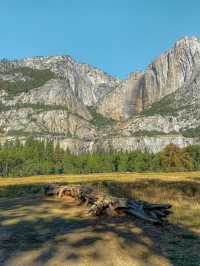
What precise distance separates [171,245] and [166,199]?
63.4ft

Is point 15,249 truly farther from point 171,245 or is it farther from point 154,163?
point 154,163

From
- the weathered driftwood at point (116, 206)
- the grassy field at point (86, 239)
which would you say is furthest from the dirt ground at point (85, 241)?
the weathered driftwood at point (116, 206)

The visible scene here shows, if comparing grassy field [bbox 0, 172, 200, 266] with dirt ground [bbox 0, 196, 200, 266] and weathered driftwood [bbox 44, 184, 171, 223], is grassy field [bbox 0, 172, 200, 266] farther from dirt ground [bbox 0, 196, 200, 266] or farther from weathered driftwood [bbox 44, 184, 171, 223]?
weathered driftwood [bbox 44, 184, 171, 223]

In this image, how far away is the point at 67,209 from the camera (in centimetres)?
2617

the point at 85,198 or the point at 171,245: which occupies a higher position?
the point at 85,198

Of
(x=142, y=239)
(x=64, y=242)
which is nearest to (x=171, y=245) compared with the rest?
(x=142, y=239)

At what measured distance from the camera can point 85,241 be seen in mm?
17828

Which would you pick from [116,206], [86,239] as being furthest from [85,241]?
[116,206]

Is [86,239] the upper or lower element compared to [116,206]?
lower

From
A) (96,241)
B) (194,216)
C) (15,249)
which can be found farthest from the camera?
(194,216)

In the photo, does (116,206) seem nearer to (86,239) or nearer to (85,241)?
(86,239)

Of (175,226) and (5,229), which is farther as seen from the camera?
(175,226)

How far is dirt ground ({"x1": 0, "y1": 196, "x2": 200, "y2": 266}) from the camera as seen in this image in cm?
1556

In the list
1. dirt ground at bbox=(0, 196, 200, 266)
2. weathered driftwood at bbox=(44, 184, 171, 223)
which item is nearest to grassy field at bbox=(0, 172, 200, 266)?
dirt ground at bbox=(0, 196, 200, 266)
